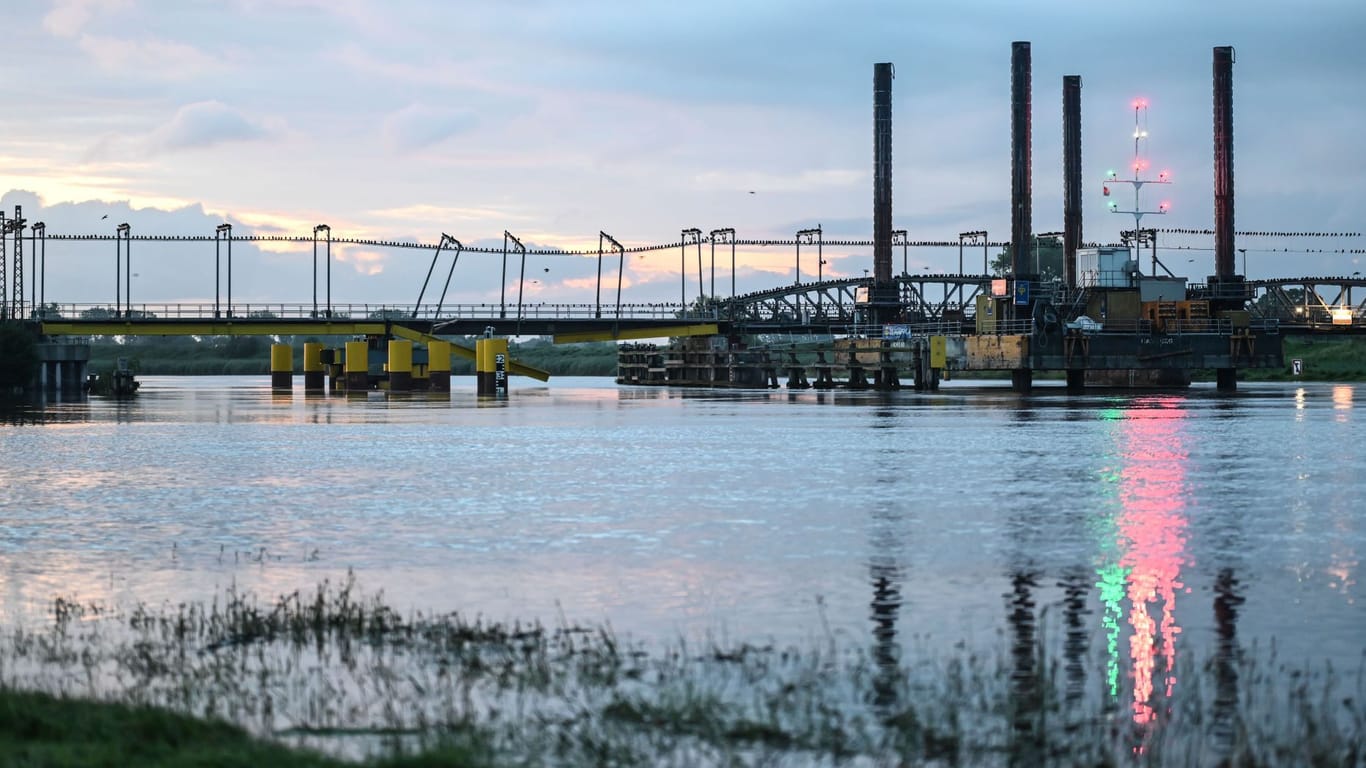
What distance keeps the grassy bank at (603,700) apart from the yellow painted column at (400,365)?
108m

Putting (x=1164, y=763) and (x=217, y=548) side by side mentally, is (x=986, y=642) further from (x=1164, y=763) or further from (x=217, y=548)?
(x=217, y=548)

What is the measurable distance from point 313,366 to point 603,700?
13071 centimetres

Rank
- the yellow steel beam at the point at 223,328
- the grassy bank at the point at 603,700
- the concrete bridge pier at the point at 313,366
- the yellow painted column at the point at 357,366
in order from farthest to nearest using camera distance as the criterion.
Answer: the concrete bridge pier at the point at 313,366
the yellow painted column at the point at 357,366
the yellow steel beam at the point at 223,328
the grassy bank at the point at 603,700

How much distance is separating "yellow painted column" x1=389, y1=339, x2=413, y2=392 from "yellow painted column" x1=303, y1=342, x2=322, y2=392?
11.8 m

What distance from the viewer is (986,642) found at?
14711mm

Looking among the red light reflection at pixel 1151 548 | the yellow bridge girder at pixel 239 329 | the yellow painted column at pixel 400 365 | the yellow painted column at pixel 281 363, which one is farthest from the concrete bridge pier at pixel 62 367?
the red light reflection at pixel 1151 548

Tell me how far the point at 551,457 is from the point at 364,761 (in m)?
32.2

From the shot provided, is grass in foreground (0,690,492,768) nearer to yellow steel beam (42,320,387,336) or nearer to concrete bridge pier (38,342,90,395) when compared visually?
concrete bridge pier (38,342,90,395)

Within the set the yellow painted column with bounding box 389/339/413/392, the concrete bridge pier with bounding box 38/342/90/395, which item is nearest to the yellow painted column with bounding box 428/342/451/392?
the yellow painted column with bounding box 389/339/413/392

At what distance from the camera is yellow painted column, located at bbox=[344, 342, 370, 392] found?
130875 mm

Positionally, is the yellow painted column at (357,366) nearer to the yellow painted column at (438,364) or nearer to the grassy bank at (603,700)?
the yellow painted column at (438,364)

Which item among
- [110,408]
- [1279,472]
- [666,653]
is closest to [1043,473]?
[1279,472]

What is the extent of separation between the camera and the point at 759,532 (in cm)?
2392

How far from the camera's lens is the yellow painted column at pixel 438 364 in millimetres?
125812
